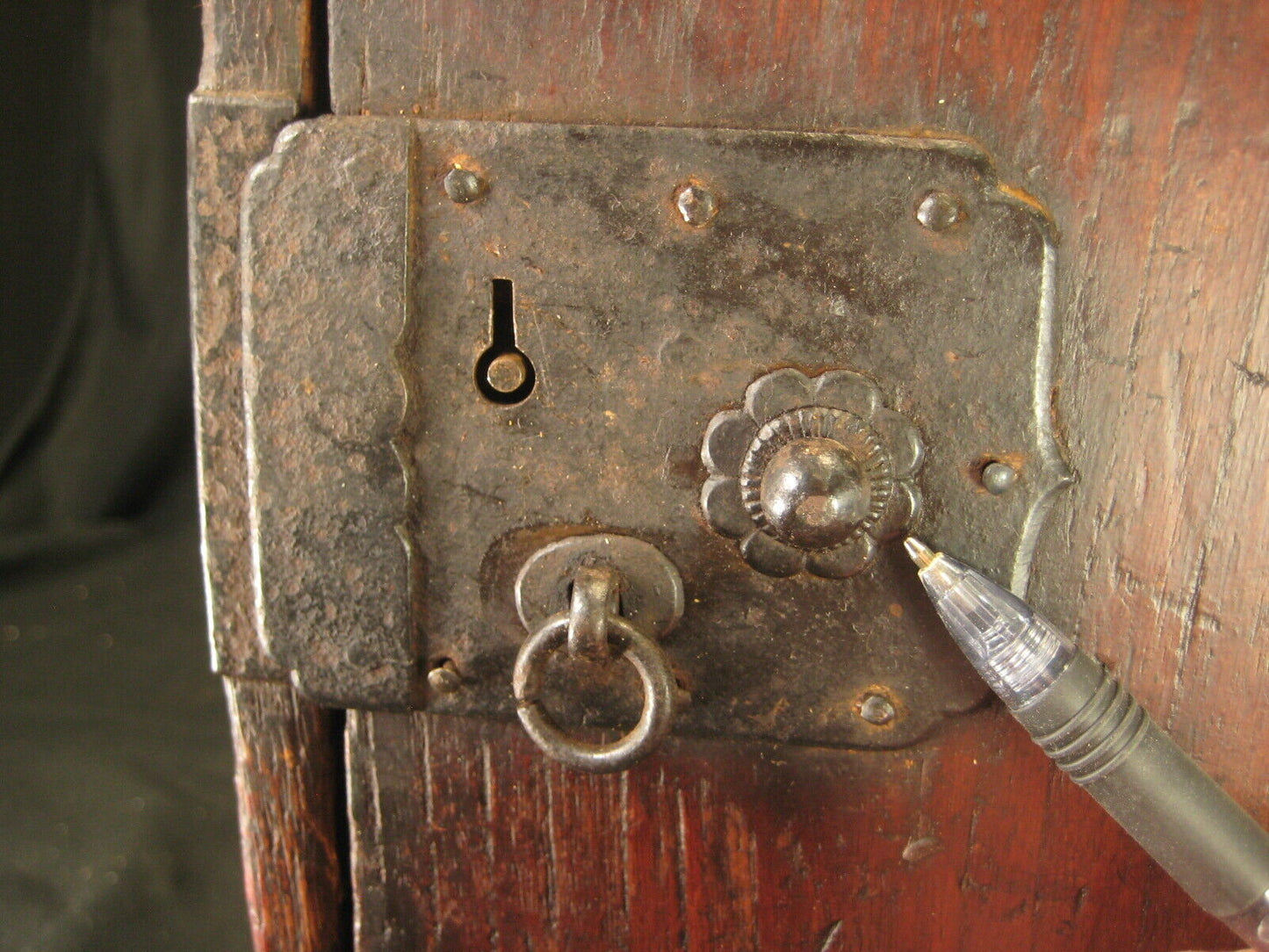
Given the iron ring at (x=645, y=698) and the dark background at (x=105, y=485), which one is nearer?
the iron ring at (x=645, y=698)

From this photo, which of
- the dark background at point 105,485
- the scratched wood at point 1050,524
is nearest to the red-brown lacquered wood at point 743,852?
the scratched wood at point 1050,524

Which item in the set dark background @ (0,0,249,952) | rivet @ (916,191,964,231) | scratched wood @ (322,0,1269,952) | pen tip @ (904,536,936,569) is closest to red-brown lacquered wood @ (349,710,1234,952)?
scratched wood @ (322,0,1269,952)

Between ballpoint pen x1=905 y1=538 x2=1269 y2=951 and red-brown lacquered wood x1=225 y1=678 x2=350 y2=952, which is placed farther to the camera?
red-brown lacquered wood x1=225 y1=678 x2=350 y2=952

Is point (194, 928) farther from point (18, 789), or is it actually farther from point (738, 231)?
point (738, 231)

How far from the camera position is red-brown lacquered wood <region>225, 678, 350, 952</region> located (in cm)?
51

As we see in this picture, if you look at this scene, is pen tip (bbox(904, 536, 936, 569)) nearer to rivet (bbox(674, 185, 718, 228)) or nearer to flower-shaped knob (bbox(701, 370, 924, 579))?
flower-shaped knob (bbox(701, 370, 924, 579))

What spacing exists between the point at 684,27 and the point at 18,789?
2.93 ft

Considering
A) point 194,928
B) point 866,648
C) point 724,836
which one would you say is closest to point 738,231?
point 866,648

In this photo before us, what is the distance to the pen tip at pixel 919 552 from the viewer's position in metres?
0.41

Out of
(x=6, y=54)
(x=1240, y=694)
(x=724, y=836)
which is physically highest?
(x=6, y=54)

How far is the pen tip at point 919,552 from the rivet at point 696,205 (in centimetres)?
18

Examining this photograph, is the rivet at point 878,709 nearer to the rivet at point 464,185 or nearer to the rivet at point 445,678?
the rivet at point 445,678

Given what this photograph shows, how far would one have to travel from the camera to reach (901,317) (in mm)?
410

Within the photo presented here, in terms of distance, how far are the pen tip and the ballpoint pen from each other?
0.03 meters
